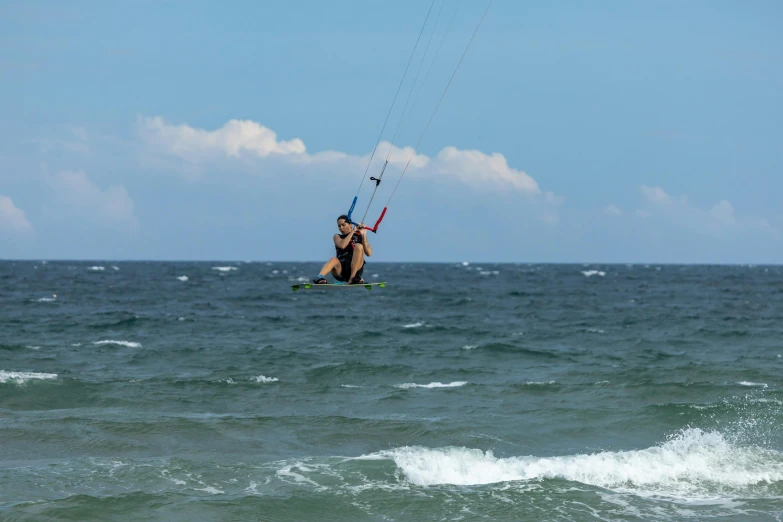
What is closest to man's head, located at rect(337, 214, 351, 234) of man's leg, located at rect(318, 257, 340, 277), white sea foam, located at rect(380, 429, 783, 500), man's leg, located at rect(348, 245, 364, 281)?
man's leg, located at rect(348, 245, 364, 281)

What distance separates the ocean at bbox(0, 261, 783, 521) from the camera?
16.7 m

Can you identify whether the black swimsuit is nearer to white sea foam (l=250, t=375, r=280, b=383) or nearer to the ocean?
the ocean

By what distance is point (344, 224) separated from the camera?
1823 centimetres

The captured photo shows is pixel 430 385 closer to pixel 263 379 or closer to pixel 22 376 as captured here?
pixel 263 379

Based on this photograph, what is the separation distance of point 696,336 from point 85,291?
190 feet

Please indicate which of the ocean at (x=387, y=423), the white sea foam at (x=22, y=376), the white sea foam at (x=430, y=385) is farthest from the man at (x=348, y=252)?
the white sea foam at (x=22, y=376)

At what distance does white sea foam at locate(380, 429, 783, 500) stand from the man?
4351mm

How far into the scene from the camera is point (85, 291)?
271 feet

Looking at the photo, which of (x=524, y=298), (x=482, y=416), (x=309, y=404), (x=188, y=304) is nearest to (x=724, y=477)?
(x=482, y=416)

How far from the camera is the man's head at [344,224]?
18.2m

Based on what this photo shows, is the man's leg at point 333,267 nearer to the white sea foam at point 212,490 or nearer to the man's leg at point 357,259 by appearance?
the man's leg at point 357,259

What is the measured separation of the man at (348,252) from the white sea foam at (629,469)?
4.35 m

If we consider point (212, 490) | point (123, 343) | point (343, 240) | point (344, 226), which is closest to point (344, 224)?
point (344, 226)

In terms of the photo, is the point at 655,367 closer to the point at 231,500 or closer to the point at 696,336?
the point at 696,336
